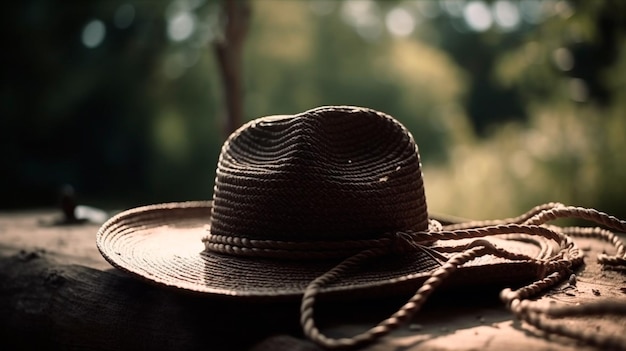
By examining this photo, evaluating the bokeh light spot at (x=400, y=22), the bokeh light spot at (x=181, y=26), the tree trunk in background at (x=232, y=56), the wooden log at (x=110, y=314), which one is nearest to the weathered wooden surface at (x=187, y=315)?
the wooden log at (x=110, y=314)

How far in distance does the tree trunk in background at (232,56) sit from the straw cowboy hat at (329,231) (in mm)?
1359

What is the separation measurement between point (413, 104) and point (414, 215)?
282 cm

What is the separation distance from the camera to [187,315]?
1013mm

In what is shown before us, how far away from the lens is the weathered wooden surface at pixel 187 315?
830 mm

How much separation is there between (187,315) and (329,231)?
0.24m

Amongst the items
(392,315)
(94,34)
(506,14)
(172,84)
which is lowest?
(172,84)

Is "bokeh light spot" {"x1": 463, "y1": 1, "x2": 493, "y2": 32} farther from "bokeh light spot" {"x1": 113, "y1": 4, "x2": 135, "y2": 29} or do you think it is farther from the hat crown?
the hat crown

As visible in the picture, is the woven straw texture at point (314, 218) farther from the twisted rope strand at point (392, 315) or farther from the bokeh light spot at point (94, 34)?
the bokeh light spot at point (94, 34)

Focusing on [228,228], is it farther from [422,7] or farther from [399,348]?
[422,7]

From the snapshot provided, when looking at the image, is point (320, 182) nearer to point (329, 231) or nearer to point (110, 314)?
point (329, 231)

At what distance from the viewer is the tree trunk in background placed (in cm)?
246

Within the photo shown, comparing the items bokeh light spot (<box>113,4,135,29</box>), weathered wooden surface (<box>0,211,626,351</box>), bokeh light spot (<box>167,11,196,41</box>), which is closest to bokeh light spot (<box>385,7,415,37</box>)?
bokeh light spot (<box>167,11,196,41</box>)

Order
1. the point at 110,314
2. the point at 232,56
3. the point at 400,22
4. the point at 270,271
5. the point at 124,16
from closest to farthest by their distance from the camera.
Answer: the point at 270,271 < the point at 110,314 < the point at 232,56 < the point at 124,16 < the point at 400,22

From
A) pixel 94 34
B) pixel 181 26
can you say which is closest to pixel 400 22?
pixel 181 26
